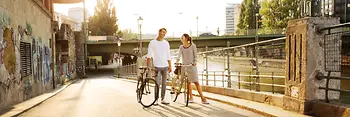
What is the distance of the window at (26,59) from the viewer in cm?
1204

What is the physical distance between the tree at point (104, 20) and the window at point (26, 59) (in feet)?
208

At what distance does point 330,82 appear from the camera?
6113 millimetres

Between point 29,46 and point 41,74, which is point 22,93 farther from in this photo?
point 41,74

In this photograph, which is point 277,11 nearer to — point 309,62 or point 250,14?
point 250,14

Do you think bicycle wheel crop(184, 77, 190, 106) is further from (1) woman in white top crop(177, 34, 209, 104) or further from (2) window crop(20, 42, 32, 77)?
(2) window crop(20, 42, 32, 77)

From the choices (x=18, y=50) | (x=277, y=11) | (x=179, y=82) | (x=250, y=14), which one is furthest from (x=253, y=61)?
(x=250, y=14)

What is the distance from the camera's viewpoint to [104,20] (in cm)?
7656

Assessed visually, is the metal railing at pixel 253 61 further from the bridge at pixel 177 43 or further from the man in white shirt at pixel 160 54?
the bridge at pixel 177 43

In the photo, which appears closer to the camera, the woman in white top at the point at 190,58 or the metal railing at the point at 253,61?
the metal railing at the point at 253,61

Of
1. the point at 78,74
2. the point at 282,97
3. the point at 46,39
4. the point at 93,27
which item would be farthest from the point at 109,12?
the point at 282,97

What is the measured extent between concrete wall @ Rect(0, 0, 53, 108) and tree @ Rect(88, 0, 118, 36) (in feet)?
193

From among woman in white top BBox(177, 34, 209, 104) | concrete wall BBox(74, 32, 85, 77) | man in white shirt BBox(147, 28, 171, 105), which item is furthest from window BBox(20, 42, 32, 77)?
concrete wall BBox(74, 32, 85, 77)

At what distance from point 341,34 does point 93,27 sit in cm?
7460

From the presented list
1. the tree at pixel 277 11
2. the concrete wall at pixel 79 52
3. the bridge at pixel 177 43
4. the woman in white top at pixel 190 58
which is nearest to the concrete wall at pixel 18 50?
the woman in white top at pixel 190 58
